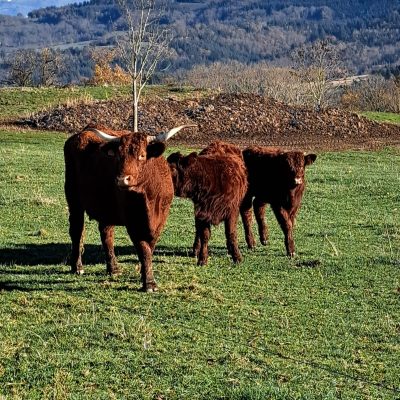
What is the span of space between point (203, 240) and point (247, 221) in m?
1.95

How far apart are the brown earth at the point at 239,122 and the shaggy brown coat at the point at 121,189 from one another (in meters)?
25.9

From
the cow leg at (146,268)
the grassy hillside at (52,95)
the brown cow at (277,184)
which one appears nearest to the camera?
the cow leg at (146,268)

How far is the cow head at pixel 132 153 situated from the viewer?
30.5 feet

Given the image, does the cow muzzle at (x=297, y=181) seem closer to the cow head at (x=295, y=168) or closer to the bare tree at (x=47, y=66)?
the cow head at (x=295, y=168)

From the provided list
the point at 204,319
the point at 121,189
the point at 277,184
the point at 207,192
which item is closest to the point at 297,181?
the point at 277,184

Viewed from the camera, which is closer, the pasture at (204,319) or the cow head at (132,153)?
the pasture at (204,319)

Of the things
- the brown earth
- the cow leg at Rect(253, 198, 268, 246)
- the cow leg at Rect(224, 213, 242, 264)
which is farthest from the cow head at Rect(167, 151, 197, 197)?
the brown earth

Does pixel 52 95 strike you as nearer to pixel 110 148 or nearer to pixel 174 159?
pixel 174 159

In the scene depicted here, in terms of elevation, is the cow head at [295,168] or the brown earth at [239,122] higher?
the cow head at [295,168]

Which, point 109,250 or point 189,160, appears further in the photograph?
point 189,160

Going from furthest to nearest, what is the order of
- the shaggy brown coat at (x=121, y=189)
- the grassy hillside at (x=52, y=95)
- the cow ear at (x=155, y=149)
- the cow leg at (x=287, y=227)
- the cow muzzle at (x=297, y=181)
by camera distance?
the grassy hillside at (x=52, y=95) < the cow muzzle at (x=297, y=181) < the cow leg at (x=287, y=227) < the cow ear at (x=155, y=149) < the shaggy brown coat at (x=121, y=189)

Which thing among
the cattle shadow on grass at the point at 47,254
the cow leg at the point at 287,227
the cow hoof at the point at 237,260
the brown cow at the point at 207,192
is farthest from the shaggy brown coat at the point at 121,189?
the cow leg at the point at 287,227

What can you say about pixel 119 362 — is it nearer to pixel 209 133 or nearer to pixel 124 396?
pixel 124 396

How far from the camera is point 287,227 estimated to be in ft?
41.5
